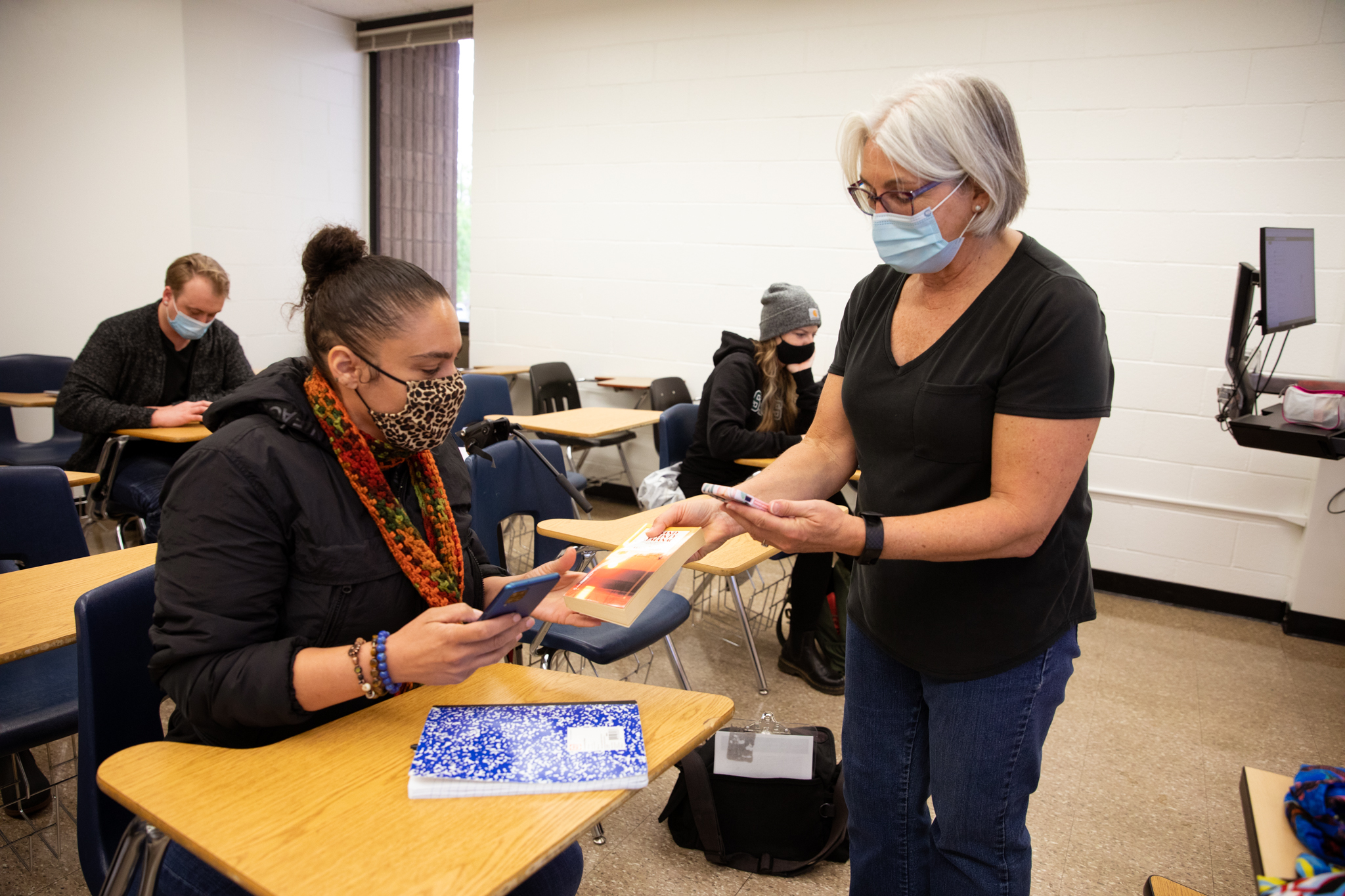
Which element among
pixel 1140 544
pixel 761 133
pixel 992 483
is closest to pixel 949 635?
pixel 992 483

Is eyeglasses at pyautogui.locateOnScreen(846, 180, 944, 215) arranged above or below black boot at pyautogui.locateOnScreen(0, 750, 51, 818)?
above

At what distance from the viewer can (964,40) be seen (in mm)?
3977

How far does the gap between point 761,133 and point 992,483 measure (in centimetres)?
381

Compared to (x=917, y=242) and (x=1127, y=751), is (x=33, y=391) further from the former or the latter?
(x=1127, y=751)

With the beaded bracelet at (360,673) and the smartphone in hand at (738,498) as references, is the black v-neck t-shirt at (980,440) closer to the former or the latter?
the smartphone in hand at (738,498)

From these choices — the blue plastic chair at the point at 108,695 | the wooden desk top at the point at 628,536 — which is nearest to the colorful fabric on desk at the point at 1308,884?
the wooden desk top at the point at 628,536

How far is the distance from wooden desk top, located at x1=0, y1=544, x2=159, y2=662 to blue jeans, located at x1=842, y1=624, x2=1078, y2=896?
4.04 ft

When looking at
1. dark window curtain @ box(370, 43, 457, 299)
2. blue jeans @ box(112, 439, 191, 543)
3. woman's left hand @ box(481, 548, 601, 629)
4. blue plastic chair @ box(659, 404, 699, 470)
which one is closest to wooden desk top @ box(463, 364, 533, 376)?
dark window curtain @ box(370, 43, 457, 299)

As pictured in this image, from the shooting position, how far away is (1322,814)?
1163mm

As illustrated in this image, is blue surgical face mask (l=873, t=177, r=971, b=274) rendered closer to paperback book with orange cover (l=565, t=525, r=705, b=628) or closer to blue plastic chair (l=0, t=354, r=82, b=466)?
paperback book with orange cover (l=565, t=525, r=705, b=628)

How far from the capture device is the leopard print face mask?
1.21m

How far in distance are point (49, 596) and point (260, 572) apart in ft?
2.85

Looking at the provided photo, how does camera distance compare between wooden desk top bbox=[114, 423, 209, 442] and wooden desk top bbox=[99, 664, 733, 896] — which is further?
wooden desk top bbox=[114, 423, 209, 442]

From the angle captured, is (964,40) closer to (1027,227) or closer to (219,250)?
(1027,227)
